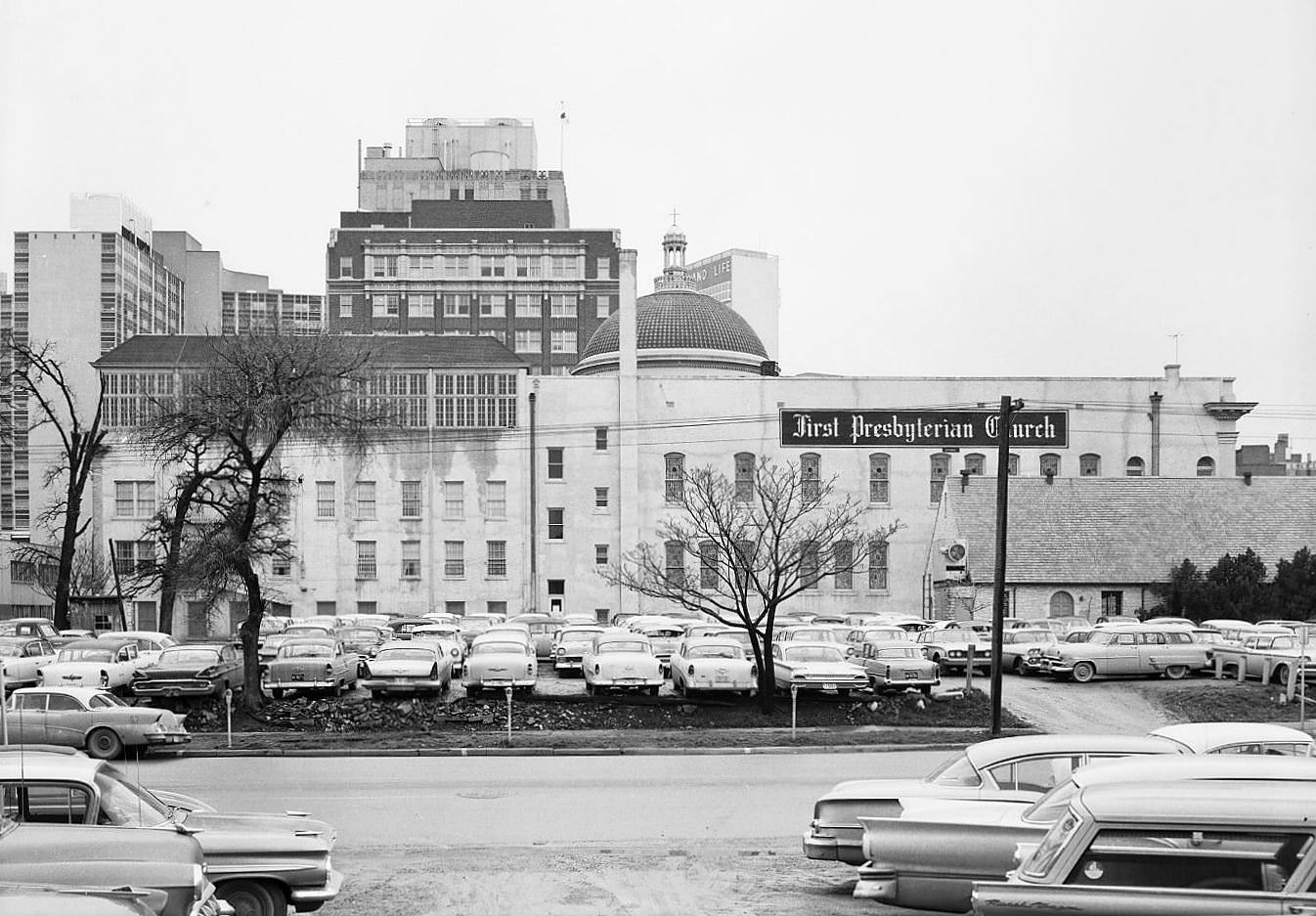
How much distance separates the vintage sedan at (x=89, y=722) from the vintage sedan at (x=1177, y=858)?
17.9 metres

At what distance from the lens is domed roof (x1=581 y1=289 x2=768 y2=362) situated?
85000 millimetres

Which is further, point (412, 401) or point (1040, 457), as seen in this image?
point (412, 401)

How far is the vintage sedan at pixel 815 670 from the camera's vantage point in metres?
29.3

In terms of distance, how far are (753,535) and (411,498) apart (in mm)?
17976

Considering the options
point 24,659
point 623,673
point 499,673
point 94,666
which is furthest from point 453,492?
point 623,673

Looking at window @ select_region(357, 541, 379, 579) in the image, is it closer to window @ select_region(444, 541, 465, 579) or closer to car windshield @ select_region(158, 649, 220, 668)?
window @ select_region(444, 541, 465, 579)

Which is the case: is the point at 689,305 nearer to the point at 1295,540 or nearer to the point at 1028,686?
the point at 1295,540

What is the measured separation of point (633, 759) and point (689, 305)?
64911mm

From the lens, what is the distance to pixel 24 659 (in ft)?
107

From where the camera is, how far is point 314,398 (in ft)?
102

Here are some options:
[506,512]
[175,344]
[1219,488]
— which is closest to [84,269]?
[175,344]

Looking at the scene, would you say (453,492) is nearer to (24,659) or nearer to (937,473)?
(937,473)

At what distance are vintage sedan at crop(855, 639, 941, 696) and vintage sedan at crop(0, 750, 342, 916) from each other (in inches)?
832

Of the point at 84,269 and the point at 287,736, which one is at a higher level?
the point at 84,269
